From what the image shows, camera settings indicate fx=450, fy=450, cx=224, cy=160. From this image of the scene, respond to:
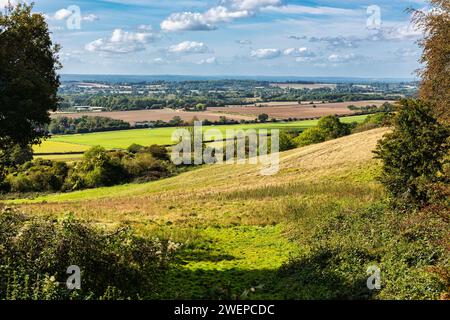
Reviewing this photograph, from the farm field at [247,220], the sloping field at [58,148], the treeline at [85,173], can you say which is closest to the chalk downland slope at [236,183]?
the farm field at [247,220]

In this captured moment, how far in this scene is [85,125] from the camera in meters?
136

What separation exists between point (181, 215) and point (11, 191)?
58330 mm

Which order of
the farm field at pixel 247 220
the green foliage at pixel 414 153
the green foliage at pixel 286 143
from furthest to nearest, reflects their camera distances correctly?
the green foliage at pixel 286 143
the green foliage at pixel 414 153
the farm field at pixel 247 220

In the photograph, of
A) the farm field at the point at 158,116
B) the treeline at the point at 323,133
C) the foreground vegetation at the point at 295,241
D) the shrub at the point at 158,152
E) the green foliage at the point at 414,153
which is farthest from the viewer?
the farm field at the point at 158,116

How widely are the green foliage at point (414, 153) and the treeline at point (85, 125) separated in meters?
121

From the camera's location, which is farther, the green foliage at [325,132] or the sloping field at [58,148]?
the sloping field at [58,148]

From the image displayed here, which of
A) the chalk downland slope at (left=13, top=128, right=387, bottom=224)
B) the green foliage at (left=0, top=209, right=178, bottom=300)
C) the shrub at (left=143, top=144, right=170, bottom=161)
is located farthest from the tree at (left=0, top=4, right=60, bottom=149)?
the shrub at (left=143, top=144, right=170, bottom=161)

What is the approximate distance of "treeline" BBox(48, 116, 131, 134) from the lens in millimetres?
132500

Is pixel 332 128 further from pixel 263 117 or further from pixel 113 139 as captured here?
pixel 113 139

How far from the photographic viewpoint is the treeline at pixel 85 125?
435 feet

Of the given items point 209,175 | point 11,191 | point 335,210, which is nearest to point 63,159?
point 11,191

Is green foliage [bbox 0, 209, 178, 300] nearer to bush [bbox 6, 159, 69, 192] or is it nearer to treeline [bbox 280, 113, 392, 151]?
bush [bbox 6, 159, 69, 192]

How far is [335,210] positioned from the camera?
2498 centimetres

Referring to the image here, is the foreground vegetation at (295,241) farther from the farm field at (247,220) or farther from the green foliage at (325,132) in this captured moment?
the green foliage at (325,132)
